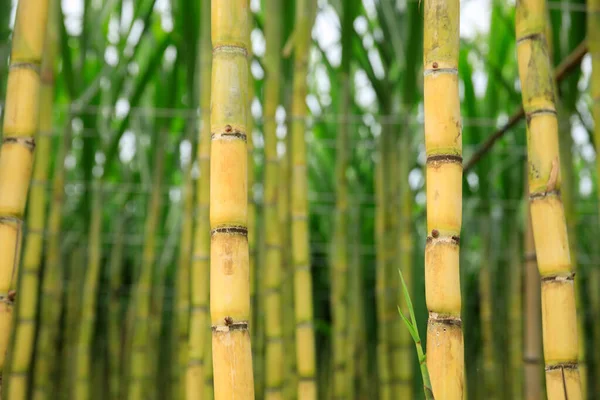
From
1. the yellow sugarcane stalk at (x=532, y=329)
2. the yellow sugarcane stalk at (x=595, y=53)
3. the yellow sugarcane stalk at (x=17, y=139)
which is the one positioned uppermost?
the yellow sugarcane stalk at (x=595, y=53)

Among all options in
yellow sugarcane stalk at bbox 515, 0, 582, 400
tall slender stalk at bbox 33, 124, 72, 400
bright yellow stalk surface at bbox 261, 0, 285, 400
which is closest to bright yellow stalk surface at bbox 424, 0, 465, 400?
yellow sugarcane stalk at bbox 515, 0, 582, 400

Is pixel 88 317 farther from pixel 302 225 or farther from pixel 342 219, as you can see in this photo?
pixel 302 225

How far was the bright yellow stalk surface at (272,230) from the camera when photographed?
1351mm

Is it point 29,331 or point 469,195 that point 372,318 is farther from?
point 29,331

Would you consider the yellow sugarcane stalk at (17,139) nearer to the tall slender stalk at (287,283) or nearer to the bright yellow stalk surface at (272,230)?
the bright yellow stalk surface at (272,230)

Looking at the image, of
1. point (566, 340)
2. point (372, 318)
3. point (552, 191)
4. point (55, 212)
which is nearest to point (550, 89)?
point (552, 191)

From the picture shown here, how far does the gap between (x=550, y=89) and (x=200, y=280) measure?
0.76 m

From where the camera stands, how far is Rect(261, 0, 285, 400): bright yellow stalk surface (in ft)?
4.43

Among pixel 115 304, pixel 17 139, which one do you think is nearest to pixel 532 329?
pixel 17 139

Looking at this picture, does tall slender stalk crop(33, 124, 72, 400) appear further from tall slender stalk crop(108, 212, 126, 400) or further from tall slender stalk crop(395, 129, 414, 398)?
tall slender stalk crop(395, 129, 414, 398)

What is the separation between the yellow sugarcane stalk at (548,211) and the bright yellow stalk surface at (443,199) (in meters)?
0.14

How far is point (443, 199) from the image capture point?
761 millimetres

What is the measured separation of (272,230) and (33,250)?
0.47m

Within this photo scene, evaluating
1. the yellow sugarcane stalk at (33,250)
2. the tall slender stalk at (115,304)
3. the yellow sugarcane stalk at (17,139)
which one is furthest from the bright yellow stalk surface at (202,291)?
the tall slender stalk at (115,304)
